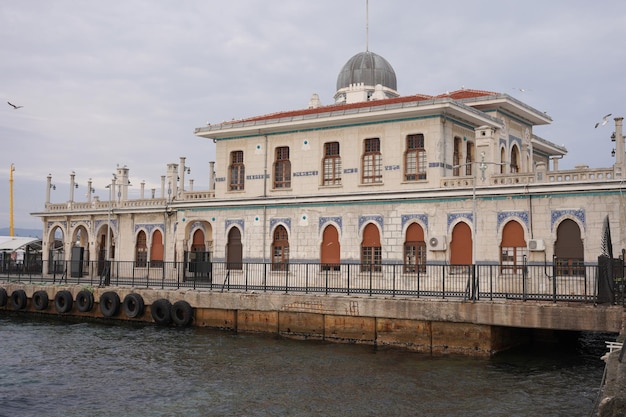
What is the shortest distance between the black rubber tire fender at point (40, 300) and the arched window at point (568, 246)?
22100 mm

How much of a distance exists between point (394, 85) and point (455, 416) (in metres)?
28.2

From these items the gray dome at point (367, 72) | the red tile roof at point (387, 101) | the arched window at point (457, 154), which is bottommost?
the arched window at point (457, 154)

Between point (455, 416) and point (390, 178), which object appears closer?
point (455, 416)

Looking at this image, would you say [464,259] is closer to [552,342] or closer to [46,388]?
[552,342]

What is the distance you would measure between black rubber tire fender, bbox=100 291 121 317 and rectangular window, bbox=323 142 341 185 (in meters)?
10.4

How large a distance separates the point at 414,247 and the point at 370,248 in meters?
1.98

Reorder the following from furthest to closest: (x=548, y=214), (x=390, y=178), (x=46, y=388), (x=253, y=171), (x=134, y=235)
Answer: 1. (x=134, y=235)
2. (x=253, y=171)
3. (x=390, y=178)
4. (x=548, y=214)
5. (x=46, y=388)

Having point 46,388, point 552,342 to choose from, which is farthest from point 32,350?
point 552,342

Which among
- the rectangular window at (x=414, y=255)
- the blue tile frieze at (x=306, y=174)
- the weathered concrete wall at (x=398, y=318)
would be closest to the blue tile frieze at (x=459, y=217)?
the rectangular window at (x=414, y=255)

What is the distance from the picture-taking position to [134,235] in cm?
3722

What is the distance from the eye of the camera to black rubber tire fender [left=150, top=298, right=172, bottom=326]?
25656 millimetres

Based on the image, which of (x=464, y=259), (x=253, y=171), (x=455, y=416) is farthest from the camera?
(x=253, y=171)

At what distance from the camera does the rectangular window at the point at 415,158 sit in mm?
26750

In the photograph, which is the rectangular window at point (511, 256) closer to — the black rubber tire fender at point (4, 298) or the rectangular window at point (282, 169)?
the rectangular window at point (282, 169)
